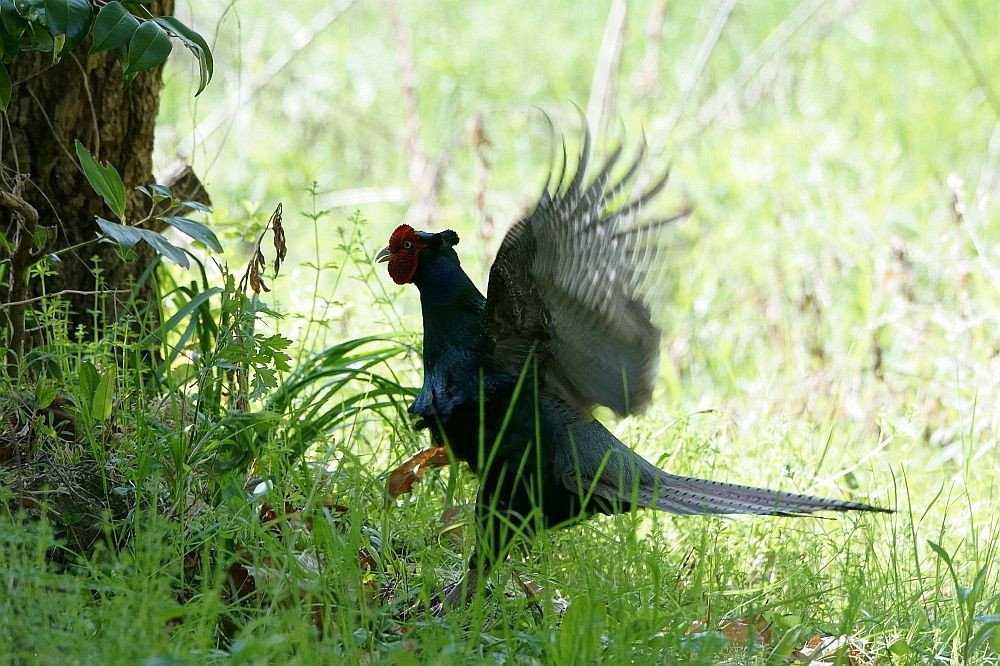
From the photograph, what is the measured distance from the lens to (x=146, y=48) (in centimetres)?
267

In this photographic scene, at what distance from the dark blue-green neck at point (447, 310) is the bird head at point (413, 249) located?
17 mm

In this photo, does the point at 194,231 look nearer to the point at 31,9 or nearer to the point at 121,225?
the point at 121,225

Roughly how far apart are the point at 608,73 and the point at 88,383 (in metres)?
3.48

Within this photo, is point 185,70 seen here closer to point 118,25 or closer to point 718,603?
point 118,25

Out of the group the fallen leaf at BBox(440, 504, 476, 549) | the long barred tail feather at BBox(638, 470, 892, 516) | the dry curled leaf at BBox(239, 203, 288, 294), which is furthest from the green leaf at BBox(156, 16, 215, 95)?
the long barred tail feather at BBox(638, 470, 892, 516)

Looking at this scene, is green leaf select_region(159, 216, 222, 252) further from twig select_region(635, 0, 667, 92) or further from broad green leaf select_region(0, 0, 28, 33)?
twig select_region(635, 0, 667, 92)

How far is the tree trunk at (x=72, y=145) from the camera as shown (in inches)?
136

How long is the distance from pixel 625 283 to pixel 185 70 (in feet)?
16.6

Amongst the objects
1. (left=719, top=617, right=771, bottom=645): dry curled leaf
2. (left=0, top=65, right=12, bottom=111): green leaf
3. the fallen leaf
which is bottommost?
(left=719, top=617, right=771, bottom=645): dry curled leaf

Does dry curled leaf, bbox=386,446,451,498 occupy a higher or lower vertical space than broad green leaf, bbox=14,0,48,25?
lower

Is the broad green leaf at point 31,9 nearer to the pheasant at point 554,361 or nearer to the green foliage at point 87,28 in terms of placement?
the green foliage at point 87,28

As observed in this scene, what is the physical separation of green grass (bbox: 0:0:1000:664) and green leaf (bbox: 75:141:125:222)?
0.50 m

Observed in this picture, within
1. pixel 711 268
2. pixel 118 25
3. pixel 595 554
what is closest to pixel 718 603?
pixel 595 554

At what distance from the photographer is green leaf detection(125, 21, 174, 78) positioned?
2.66 metres
